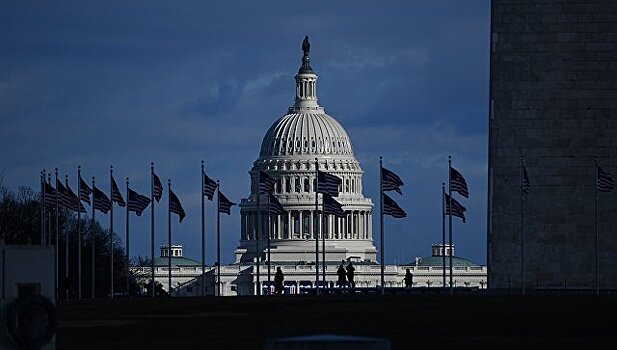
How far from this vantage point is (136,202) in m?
93.4

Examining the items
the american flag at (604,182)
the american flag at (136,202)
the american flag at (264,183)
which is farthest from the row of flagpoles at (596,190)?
the american flag at (136,202)

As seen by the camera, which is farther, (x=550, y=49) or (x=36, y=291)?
(x=550, y=49)

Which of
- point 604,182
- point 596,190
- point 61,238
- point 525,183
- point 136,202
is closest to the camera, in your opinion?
point 604,182

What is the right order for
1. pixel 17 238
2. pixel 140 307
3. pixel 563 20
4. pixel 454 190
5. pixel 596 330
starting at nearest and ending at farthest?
pixel 596 330 → pixel 140 307 → pixel 563 20 → pixel 454 190 → pixel 17 238

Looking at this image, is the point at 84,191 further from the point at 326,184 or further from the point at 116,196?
the point at 326,184

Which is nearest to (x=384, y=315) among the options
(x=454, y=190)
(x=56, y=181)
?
(x=454, y=190)

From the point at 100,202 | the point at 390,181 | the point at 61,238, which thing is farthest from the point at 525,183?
the point at 61,238

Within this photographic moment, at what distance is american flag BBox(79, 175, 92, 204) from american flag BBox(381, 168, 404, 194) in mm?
15606

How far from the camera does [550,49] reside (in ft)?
268

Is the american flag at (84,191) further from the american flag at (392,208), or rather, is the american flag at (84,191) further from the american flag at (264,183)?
the american flag at (392,208)

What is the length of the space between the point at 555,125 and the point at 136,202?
19.6 metres

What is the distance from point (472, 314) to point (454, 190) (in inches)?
1070

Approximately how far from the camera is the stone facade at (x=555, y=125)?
81250 mm

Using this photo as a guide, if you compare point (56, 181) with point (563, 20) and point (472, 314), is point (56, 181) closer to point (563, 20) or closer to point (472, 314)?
point (563, 20)
